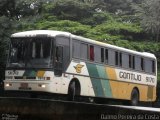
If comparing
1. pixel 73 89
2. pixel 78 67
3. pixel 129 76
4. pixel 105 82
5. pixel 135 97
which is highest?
pixel 78 67

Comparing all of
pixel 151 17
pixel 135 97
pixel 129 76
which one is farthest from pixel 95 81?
pixel 151 17

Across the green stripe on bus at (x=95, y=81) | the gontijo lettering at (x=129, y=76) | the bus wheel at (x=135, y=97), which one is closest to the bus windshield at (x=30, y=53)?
the green stripe on bus at (x=95, y=81)

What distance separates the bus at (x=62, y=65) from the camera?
18.1 m

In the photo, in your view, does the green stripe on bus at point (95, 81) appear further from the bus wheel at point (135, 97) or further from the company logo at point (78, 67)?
the bus wheel at point (135, 97)

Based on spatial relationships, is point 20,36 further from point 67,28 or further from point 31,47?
point 67,28

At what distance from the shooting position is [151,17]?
34.7 meters

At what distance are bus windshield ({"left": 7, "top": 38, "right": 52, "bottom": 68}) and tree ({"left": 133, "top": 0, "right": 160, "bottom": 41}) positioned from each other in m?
16.6

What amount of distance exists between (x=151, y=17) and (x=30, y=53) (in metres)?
18.1

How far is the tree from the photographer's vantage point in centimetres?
3391

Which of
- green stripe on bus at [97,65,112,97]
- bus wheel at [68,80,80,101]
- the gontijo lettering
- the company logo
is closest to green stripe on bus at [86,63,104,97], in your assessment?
green stripe on bus at [97,65,112,97]

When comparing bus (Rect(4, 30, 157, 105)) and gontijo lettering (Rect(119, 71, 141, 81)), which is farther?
gontijo lettering (Rect(119, 71, 141, 81))

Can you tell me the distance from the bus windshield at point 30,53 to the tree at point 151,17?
16.6m

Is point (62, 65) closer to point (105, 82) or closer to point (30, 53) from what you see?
point (30, 53)

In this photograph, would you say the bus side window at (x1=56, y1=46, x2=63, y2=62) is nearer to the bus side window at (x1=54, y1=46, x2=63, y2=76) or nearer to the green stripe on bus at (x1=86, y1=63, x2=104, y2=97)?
the bus side window at (x1=54, y1=46, x2=63, y2=76)
